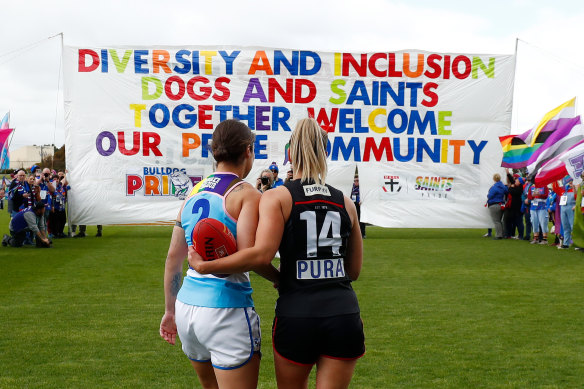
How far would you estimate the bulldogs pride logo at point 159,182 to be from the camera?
19641 mm

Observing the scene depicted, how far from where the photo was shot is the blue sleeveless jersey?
3.14 metres

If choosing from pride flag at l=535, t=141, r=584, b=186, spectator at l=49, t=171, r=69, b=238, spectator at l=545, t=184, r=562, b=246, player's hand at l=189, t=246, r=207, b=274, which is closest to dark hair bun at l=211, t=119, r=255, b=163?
player's hand at l=189, t=246, r=207, b=274

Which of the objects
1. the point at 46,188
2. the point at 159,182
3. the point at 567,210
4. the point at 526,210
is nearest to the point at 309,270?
the point at 567,210

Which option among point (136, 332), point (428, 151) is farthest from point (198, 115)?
point (136, 332)

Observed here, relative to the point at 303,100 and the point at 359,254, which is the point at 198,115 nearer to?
the point at 303,100

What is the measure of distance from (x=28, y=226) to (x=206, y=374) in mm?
14063

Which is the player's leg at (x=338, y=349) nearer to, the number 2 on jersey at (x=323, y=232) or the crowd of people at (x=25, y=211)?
the number 2 on jersey at (x=323, y=232)

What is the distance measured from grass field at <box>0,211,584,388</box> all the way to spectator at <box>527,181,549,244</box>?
4.22 meters

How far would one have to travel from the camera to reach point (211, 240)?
301cm

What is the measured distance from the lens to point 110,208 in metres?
19.6

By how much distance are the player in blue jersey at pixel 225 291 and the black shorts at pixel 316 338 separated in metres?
0.16

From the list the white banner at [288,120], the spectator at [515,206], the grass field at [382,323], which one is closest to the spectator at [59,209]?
the white banner at [288,120]

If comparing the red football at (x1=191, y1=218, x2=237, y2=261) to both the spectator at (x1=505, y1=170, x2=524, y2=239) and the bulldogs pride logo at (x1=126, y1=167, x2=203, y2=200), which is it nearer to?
the bulldogs pride logo at (x1=126, y1=167, x2=203, y2=200)

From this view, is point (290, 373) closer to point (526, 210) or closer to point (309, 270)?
point (309, 270)
